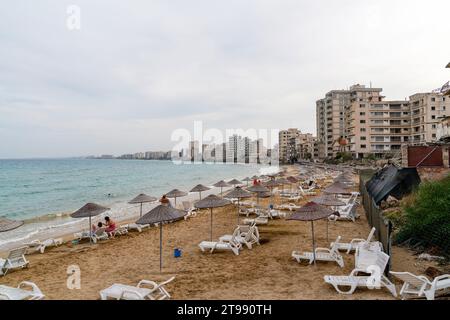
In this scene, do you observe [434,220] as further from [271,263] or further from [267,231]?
[267,231]

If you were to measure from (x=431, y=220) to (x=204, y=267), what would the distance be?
21.5 ft

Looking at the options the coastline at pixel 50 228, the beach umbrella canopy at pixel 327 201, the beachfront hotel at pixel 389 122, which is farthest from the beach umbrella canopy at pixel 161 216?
the beachfront hotel at pixel 389 122

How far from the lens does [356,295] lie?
242 inches

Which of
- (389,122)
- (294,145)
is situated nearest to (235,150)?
(294,145)

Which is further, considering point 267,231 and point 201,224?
point 201,224

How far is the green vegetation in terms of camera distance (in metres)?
8.30

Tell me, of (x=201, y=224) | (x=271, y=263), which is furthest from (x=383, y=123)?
(x=271, y=263)

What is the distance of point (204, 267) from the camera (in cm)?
845

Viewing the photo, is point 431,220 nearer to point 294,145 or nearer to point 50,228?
point 50,228

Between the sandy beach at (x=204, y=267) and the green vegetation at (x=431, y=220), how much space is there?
2.40 ft

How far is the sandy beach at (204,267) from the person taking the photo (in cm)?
671
